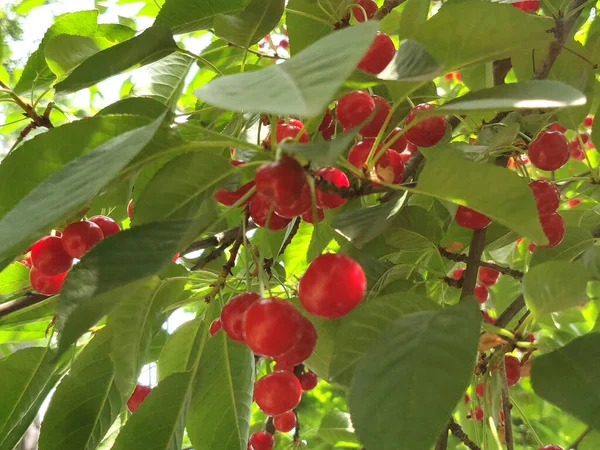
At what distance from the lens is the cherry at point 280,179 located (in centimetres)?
61

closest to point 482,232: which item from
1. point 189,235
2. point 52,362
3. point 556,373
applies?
point 556,373

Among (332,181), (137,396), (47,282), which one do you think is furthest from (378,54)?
(137,396)

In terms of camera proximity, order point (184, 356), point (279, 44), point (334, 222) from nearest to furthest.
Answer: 1. point (334, 222)
2. point (184, 356)
3. point (279, 44)

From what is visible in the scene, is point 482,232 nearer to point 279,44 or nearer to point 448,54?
point 448,54

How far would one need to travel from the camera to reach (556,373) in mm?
762

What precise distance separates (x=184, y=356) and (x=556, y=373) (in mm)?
643

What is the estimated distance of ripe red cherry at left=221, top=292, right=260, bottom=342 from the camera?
0.79m

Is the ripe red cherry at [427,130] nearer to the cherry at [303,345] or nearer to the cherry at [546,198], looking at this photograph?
the cherry at [546,198]

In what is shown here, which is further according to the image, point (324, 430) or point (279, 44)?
point (279, 44)

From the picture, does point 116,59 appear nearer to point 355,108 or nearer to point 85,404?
point 355,108

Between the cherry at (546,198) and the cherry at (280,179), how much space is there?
426 mm

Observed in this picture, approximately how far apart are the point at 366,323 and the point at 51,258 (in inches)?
19.8

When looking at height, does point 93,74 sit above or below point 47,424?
above

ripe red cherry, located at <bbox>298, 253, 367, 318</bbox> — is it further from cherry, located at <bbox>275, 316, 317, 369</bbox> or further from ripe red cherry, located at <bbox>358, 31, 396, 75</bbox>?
ripe red cherry, located at <bbox>358, 31, 396, 75</bbox>
